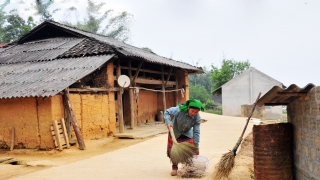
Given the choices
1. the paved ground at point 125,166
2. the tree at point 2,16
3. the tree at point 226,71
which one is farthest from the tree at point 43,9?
the paved ground at point 125,166

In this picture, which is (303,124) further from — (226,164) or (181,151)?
(181,151)

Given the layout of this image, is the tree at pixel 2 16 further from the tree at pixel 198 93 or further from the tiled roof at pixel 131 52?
the tree at pixel 198 93

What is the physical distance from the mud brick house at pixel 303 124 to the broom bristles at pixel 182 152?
1.21 m

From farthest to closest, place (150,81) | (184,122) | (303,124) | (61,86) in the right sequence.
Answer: (150,81) → (61,86) → (184,122) → (303,124)

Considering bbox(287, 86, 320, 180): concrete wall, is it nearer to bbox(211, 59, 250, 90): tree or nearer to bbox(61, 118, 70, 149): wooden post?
bbox(61, 118, 70, 149): wooden post

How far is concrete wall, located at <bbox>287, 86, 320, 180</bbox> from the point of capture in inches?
130

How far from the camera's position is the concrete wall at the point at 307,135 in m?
3.29

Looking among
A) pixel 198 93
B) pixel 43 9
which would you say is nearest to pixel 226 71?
pixel 198 93

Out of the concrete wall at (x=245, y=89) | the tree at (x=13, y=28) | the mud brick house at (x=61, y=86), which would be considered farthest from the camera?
the tree at (x=13, y=28)

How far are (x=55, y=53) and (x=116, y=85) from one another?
2795mm

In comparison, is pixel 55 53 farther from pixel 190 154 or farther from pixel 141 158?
pixel 190 154

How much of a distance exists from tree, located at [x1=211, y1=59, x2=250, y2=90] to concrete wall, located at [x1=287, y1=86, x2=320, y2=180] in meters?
30.2

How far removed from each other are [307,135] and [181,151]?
5.50 ft

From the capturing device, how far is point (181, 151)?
4.34 meters
